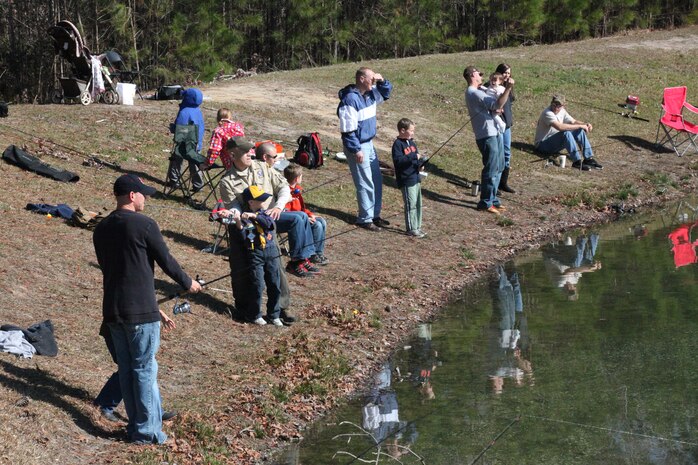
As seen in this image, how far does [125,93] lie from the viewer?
18.2 metres

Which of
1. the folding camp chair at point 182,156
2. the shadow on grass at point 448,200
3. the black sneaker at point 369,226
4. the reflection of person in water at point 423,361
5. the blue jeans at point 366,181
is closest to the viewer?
the reflection of person in water at point 423,361

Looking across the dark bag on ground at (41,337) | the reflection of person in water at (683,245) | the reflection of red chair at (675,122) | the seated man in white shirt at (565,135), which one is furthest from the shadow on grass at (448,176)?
the dark bag on ground at (41,337)

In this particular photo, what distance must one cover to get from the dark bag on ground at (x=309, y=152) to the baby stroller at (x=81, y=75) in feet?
17.3

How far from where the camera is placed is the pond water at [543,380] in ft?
21.9

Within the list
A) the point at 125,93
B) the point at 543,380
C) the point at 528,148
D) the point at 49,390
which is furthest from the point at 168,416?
the point at 125,93

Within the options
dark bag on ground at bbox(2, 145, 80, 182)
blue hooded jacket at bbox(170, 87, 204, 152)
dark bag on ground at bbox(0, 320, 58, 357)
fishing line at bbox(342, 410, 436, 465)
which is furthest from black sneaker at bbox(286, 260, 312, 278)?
dark bag on ground at bbox(2, 145, 80, 182)

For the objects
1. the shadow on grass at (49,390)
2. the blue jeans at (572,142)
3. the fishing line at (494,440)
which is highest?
the blue jeans at (572,142)

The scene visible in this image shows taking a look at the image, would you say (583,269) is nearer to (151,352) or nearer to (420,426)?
(420,426)

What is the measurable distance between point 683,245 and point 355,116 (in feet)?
13.8

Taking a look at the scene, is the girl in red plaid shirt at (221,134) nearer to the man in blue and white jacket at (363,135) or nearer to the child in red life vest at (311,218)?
the man in blue and white jacket at (363,135)

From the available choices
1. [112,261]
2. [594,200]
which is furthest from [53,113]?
[112,261]

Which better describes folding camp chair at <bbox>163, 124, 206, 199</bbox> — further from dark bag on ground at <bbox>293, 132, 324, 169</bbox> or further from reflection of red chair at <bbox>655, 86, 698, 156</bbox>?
reflection of red chair at <bbox>655, 86, 698, 156</bbox>

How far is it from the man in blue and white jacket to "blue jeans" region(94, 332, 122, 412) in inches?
238

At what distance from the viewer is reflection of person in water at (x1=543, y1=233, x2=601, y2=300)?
11.0m
